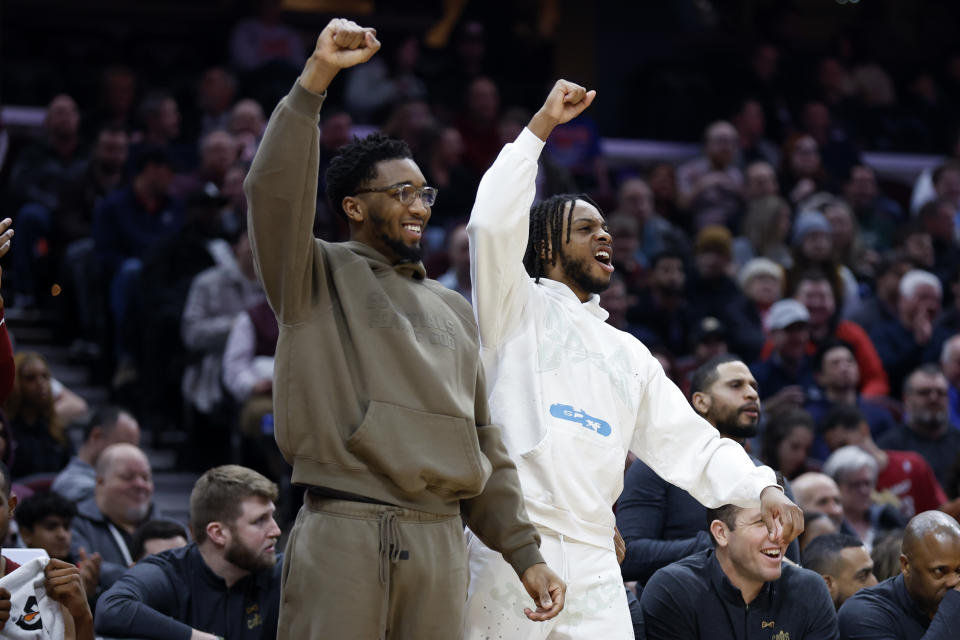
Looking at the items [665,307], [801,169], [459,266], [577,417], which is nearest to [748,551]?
[577,417]

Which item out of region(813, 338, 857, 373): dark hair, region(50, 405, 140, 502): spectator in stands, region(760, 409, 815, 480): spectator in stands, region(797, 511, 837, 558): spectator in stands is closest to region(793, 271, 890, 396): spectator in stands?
region(813, 338, 857, 373): dark hair

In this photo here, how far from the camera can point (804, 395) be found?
8086 mm

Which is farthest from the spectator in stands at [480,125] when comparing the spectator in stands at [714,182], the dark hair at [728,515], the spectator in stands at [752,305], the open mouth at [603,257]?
the open mouth at [603,257]

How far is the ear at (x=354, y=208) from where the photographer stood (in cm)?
343

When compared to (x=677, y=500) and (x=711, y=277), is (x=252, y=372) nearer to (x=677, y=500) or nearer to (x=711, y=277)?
(x=677, y=500)

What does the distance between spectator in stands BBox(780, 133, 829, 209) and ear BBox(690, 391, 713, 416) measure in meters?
6.25

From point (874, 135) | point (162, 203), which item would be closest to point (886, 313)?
point (874, 135)

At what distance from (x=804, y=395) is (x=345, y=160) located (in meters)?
5.18

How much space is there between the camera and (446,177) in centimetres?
934

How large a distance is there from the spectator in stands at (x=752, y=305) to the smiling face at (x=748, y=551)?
4.20 metres

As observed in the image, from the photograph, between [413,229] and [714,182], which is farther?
[714,182]

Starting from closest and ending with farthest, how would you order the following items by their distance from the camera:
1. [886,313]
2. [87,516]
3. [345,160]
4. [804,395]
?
[345,160] < [87,516] < [804,395] < [886,313]

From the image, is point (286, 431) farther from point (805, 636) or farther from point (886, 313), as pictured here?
point (886, 313)

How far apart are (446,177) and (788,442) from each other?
10.8 feet
